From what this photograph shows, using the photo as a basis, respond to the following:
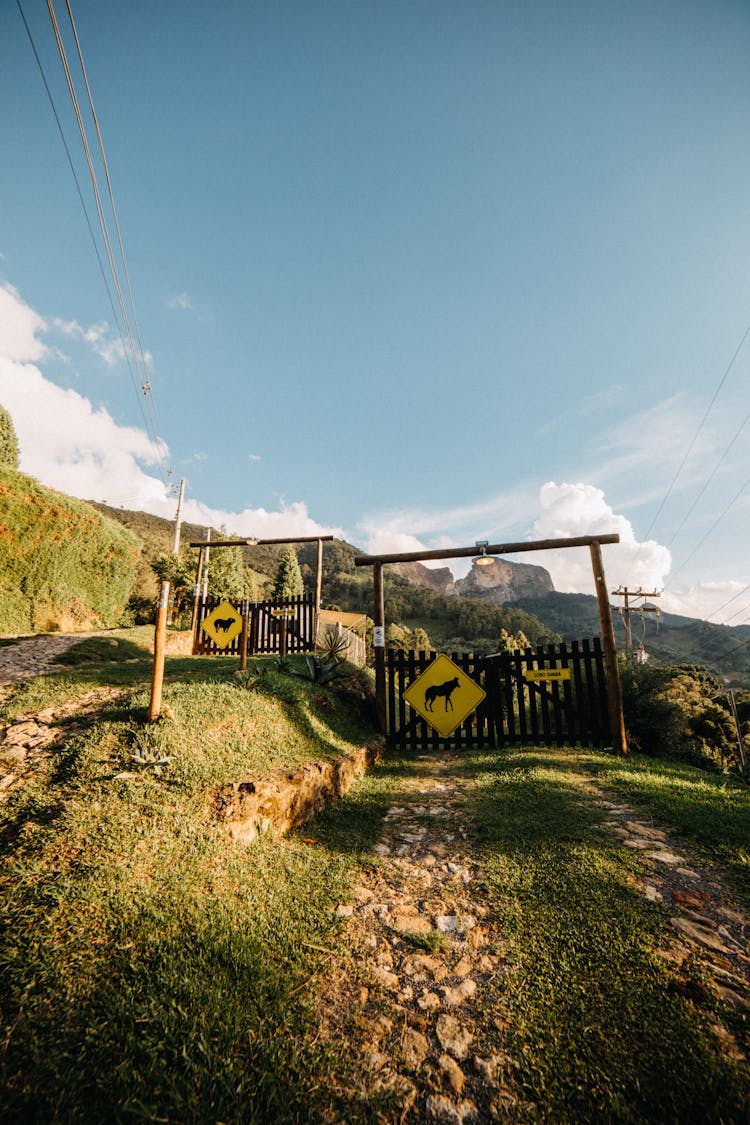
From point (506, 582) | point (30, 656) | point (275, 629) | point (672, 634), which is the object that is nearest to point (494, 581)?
point (506, 582)

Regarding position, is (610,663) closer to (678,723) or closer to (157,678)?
(678,723)

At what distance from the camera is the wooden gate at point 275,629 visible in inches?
517

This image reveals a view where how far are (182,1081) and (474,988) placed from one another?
4.51ft

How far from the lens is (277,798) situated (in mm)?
3854

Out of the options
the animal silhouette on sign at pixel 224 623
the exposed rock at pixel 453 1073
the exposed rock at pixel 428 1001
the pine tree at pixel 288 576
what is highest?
the pine tree at pixel 288 576

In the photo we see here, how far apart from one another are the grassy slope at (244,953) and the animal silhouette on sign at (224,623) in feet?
16.3

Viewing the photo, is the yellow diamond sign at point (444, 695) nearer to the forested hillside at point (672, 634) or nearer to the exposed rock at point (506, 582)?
the forested hillside at point (672, 634)

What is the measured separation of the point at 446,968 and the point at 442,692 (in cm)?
450

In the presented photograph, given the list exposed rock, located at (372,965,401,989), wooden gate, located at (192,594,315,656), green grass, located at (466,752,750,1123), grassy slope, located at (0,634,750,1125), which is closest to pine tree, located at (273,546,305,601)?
wooden gate, located at (192,594,315,656)

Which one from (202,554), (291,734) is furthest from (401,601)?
(291,734)

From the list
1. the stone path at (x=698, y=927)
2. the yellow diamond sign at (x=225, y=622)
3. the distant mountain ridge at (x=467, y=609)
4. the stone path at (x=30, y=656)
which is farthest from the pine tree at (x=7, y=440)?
the distant mountain ridge at (x=467, y=609)

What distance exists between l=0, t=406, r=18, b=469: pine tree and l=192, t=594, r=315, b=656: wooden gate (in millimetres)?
9134

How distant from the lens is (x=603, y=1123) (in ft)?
4.82

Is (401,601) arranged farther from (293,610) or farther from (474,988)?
(474,988)
